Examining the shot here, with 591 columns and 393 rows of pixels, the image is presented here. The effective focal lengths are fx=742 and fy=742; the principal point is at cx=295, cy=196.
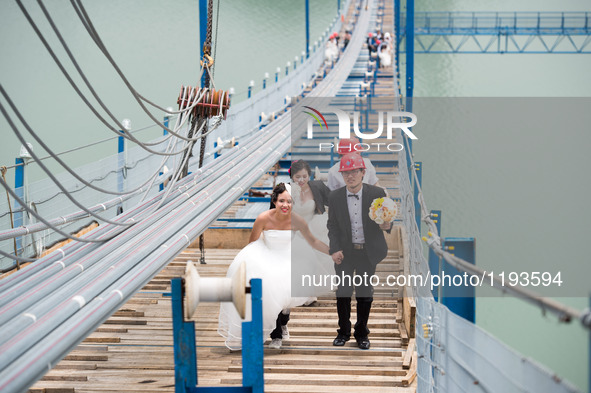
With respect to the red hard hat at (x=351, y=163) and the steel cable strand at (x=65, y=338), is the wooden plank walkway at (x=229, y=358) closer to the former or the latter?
the steel cable strand at (x=65, y=338)

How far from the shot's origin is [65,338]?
8.16 feet

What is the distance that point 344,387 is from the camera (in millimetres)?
3801

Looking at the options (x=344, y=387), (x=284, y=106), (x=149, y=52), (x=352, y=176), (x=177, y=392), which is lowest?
(x=344, y=387)

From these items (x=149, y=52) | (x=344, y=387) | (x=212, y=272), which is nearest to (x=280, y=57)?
(x=149, y=52)

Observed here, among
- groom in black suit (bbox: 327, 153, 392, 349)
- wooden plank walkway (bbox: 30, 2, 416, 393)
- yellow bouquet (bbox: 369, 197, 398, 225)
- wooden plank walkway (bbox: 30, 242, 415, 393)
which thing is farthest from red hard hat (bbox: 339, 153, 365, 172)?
wooden plank walkway (bbox: 30, 242, 415, 393)

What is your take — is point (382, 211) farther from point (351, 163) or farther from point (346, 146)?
point (346, 146)

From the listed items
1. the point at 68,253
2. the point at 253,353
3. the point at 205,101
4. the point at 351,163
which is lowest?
the point at 253,353

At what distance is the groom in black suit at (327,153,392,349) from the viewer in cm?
407

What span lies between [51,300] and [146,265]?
2.17 feet

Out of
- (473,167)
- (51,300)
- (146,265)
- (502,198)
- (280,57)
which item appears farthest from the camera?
(280,57)

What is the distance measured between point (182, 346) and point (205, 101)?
127 inches

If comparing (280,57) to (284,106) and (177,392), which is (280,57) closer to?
(284,106)

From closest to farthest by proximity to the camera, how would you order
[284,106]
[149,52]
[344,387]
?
[344,387] < [284,106] < [149,52]

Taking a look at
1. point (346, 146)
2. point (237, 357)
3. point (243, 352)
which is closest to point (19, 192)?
point (237, 357)
